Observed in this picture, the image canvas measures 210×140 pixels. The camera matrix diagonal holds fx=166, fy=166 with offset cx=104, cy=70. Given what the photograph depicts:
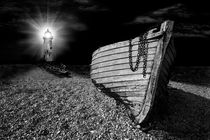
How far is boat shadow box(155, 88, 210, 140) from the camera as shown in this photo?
5766 mm

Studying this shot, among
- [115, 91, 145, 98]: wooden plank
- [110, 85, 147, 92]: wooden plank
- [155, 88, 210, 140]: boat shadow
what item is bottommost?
[155, 88, 210, 140]: boat shadow

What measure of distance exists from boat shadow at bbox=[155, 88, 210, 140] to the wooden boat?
1427 millimetres

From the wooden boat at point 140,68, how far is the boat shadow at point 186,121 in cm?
143

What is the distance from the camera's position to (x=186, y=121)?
6820mm

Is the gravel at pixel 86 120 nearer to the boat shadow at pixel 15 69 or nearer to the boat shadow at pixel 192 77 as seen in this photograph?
the boat shadow at pixel 15 69

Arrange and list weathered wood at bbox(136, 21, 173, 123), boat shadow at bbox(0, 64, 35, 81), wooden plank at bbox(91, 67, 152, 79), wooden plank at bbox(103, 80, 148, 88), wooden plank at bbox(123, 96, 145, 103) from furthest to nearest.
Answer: boat shadow at bbox(0, 64, 35, 81), wooden plank at bbox(91, 67, 152, 79), wooden plank at bbox(103, 80, 148, 88), wooden plank at bbox(123, 96, 145, 103), weathered wood at bbox(136, 21, 173, 123)

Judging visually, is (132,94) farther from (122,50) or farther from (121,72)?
(122,50)

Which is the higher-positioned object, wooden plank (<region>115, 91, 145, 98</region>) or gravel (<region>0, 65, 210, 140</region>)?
wooden plank (<region>115, 91, 145, 98</region>)

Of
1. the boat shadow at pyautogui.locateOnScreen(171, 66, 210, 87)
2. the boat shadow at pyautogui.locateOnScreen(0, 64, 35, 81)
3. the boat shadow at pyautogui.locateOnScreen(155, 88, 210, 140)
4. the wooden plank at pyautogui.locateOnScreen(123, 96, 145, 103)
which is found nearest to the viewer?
the wooden plank at pyautogui.locateOnScreen(123, 96, 145, 103)

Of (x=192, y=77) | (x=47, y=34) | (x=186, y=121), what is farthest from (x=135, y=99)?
(x=192, y=77)

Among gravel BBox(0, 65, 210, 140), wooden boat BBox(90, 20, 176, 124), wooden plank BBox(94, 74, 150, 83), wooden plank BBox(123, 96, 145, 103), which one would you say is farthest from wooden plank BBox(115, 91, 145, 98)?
gravel BBox(0, 65, 210, 140)

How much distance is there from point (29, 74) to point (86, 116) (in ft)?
45.7

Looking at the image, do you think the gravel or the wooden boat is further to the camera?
the gravel

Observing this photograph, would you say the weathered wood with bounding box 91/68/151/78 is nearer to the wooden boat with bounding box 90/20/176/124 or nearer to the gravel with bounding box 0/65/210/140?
the wooden boat with bounding box 90/20/176/124
